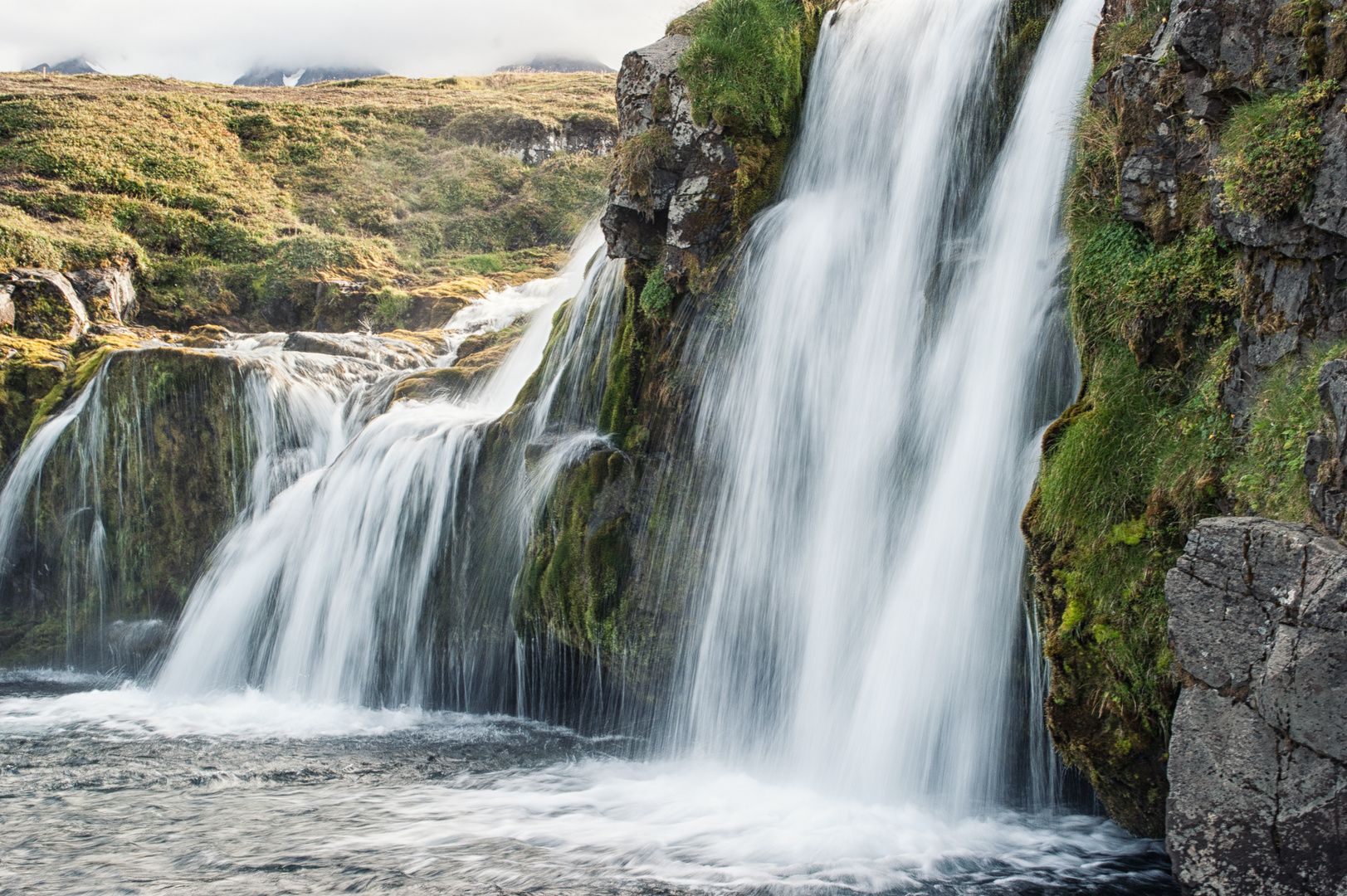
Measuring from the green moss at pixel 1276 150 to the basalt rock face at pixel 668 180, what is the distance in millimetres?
5447

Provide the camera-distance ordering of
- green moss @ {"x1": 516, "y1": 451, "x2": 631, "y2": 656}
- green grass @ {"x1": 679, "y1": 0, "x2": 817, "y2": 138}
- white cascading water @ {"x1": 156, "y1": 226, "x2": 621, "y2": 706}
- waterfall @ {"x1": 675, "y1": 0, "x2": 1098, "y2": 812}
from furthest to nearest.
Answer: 1. white cascading water @ {"x1": 156, "y1": 226, "x2": 621, "y2": 706}
2. green grass @ {"x1": 679, "y1": 0, "x2": 817, "y2": 138}
3. green moss @ {"x1": 516, "y1": 451, "x2": 631, "y2": 656}
4. waterfall @ {"x1": 675, "y1": 0, "x2": 1098, "y2": 812}

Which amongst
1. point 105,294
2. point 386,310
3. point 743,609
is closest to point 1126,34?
point 743,609

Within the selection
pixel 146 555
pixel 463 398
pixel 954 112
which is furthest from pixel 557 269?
pixel 954 112

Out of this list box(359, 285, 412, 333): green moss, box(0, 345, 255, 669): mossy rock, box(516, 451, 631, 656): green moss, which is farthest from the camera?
box(359, 285, 412, 333): green moss

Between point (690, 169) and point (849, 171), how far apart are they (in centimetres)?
170

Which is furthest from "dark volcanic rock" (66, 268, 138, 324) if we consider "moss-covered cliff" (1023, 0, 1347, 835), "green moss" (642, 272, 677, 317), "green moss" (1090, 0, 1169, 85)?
"moss-covered cliff" (1023, 0, 1347, 835)

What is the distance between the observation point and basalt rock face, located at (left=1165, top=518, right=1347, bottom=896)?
3342 millimetres

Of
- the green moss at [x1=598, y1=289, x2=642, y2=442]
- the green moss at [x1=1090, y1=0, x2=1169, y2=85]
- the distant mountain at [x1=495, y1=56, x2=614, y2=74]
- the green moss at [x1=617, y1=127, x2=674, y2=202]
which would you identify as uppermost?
the distant mountain at [x1=495, y1=56, x2=614, y2=74]

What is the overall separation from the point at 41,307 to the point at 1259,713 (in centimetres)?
2199

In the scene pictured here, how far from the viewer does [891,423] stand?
22.7 feet

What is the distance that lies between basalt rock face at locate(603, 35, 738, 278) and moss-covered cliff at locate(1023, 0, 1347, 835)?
4.40 metres

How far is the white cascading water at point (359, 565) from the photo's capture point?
378 inches

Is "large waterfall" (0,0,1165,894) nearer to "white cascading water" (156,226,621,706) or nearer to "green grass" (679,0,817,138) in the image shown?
"white cascading water" (156,226,621,706)

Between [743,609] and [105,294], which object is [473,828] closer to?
[743,609]
